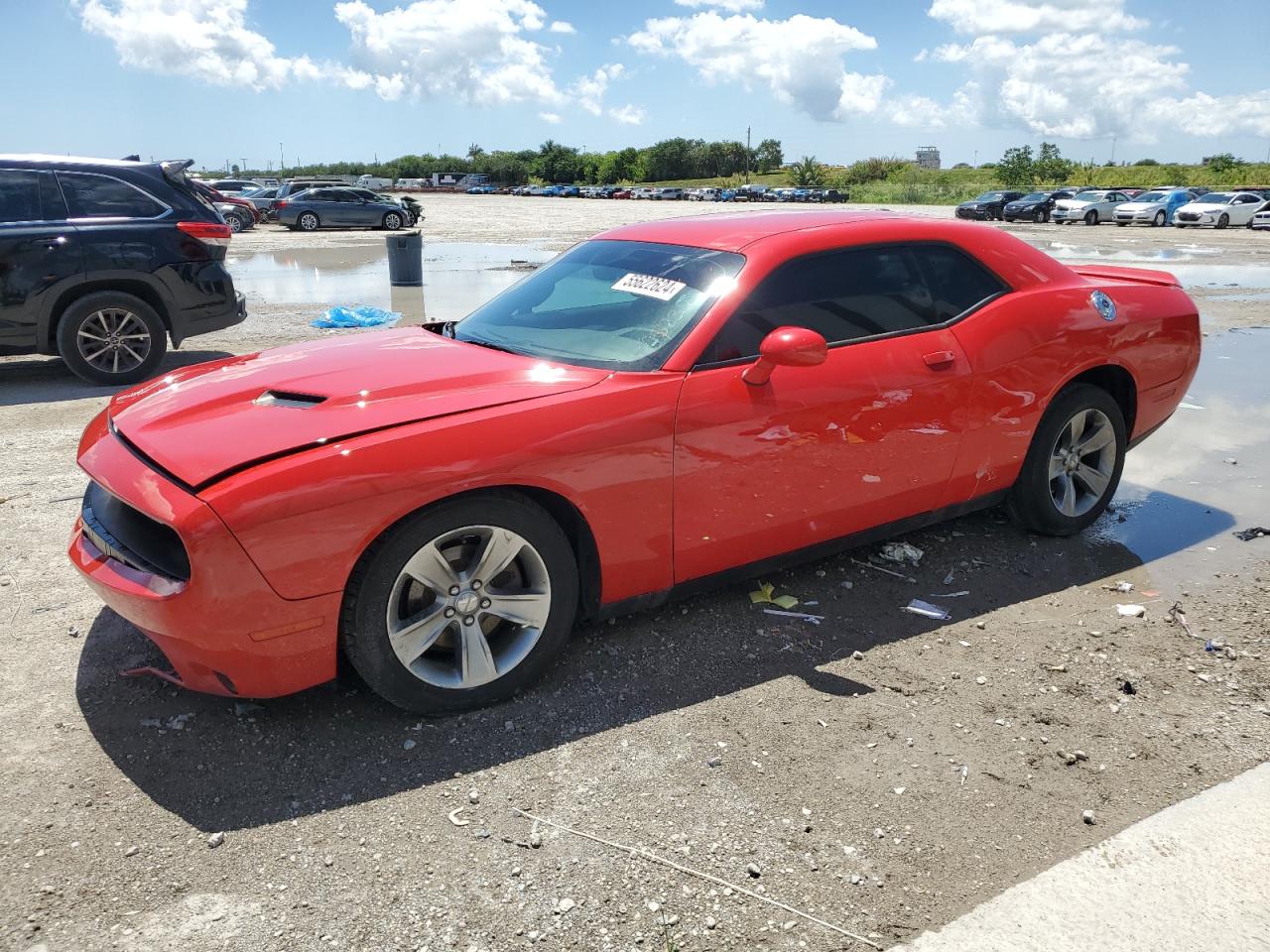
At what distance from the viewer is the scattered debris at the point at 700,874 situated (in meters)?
2.30

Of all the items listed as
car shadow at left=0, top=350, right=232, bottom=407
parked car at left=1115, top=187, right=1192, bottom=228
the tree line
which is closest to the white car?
parked car at left=1115, top=187, right=1192, bottom=228

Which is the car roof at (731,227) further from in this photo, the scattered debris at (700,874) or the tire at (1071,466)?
the scattered debris at (700,874)

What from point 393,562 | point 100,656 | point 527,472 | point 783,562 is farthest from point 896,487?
point 100,656

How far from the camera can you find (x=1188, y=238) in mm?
29469

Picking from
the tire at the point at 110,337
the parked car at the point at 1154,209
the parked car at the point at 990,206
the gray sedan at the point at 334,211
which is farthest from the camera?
the parked car at the point at 990,206

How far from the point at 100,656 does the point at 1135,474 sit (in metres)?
5.56

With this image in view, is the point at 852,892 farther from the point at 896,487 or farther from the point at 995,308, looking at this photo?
the point at 995,308

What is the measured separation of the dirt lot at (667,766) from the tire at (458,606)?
0.14m

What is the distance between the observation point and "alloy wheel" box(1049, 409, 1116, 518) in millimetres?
4621

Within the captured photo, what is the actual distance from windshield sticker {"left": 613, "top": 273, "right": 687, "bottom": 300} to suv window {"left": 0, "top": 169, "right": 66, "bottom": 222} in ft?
19.7

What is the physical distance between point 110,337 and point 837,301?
21.4 feet

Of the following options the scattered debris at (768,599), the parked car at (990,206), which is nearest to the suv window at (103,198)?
the scattered debris at (768,599)

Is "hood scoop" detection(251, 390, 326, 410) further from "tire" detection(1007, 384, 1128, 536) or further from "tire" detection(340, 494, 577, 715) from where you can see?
"tire" detection(1007, 384, 1128, 536)

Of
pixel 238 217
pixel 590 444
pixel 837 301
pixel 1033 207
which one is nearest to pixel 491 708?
pixel 590 444
